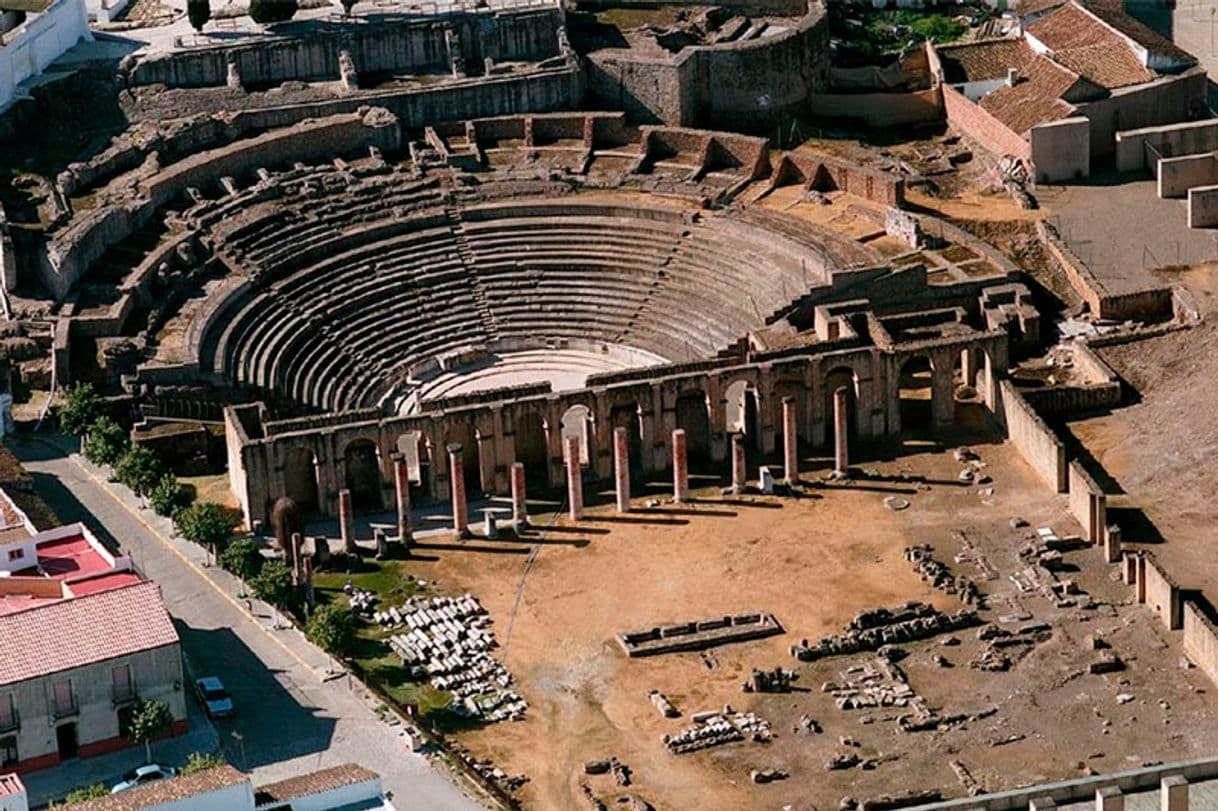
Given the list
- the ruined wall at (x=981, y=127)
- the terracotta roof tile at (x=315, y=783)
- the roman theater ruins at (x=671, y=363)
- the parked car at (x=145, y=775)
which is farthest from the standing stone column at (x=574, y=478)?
the ruined wall at (x=981, y=127)

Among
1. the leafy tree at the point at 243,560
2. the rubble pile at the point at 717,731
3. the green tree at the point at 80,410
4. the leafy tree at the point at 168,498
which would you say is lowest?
the rubble pile at the point at 717,731

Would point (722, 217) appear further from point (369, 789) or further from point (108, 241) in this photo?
point (369, 789)

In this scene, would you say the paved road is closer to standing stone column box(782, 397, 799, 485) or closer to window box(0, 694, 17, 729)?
window box(0, 694, 17, 729)

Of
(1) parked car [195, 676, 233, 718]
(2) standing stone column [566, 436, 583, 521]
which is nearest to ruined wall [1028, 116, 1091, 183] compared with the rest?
(2) standing stone column [566, 436, 583, 521]

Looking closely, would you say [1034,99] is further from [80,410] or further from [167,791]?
[167,791]

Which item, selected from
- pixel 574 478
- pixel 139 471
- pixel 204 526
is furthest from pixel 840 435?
pixel 139 471

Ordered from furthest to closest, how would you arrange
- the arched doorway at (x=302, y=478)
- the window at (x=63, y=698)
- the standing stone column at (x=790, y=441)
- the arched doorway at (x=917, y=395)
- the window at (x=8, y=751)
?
the arched doorway at (x=917, y=395) < the standing stone column at (x=790, y=441) < the arched doorway at (x=302, y=478) < the window at (x=63, y=698) < the window at (x=8, y=751)

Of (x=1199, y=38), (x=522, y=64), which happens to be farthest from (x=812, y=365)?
(x=1199, y=38)

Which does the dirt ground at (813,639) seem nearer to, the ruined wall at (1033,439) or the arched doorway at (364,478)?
the ruined wall at (1033,439)
